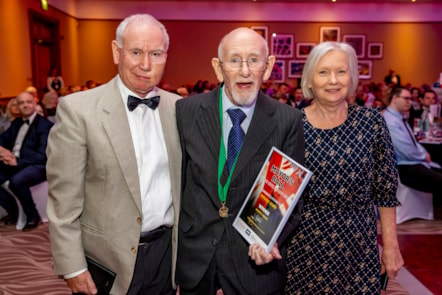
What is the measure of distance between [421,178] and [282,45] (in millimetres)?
11927

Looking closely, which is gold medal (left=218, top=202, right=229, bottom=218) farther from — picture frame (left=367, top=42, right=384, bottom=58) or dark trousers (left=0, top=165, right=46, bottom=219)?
picture frame (left=367, top=42, right=384, bottom=58)

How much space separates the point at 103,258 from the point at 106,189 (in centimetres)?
30

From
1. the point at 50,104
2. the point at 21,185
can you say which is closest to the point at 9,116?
the point at 50,104

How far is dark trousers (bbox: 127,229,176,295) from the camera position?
186cm

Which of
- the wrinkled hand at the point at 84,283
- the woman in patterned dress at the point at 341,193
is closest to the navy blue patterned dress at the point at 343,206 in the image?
the woman in patterned dress at the point at 341,193

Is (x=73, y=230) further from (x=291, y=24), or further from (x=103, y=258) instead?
(x=291, y=24)

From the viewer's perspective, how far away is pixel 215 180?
69.8 inches

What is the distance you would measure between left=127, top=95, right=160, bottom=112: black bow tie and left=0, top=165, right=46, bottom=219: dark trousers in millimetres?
3968

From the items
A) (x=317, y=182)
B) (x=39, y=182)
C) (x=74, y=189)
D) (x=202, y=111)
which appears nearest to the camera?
(x=74, y=189)

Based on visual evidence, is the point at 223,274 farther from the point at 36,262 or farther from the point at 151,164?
the point at 36,262

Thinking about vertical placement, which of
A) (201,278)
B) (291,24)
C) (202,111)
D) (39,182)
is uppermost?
(291,24)

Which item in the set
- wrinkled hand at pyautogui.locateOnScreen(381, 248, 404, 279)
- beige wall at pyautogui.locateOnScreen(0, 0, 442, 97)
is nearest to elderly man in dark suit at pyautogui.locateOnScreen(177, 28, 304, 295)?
wrinkled hand at pyautogui.locateOnScreen(381, 248, 404, 279)

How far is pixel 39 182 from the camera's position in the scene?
5.40m

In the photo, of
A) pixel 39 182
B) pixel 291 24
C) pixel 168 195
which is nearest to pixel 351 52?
pixel 168 195
